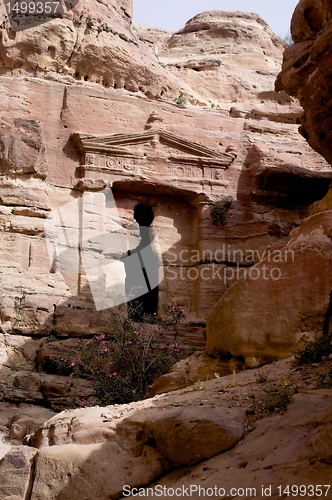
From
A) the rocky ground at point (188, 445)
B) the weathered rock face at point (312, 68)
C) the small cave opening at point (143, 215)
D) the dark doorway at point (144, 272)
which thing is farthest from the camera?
the small cave opening at point (143, 215)

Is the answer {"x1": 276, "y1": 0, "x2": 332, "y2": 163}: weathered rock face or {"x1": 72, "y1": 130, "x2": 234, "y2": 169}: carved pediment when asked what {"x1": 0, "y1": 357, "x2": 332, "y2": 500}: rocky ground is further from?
{"x1": 72, "y1": 130, "x2": 234, "y2": 169}: carved pediment

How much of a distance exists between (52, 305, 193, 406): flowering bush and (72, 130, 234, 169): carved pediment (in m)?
5.72

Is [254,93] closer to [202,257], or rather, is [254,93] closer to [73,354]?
[202,257]

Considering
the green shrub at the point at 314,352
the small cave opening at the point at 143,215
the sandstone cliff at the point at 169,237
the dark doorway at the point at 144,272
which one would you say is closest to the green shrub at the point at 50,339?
the sandstone cliff at the point at 169,237

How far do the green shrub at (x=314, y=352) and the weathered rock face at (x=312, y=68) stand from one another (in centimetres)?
244

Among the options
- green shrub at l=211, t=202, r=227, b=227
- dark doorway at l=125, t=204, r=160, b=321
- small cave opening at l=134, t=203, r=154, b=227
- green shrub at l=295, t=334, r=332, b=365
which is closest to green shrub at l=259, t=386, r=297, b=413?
green shrub at l=295, t=334, r=332, b=365

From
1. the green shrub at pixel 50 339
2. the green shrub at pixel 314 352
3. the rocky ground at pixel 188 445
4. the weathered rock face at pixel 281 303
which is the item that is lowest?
the rocky ground at pixel 188 445

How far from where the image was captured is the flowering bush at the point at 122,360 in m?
13.5

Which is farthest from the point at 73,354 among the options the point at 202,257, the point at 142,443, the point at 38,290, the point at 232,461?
the point at 232,461

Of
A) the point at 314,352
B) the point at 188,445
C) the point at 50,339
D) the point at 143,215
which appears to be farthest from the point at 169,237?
Result: the point at 188,445

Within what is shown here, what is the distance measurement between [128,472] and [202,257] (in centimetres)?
1275

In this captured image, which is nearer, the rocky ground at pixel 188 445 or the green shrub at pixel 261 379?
the rocky ground at pixel 188 445

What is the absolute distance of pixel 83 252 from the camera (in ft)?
58.7

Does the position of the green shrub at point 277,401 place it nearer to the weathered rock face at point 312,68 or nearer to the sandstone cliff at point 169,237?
the sandstone cliff at point 169,237
